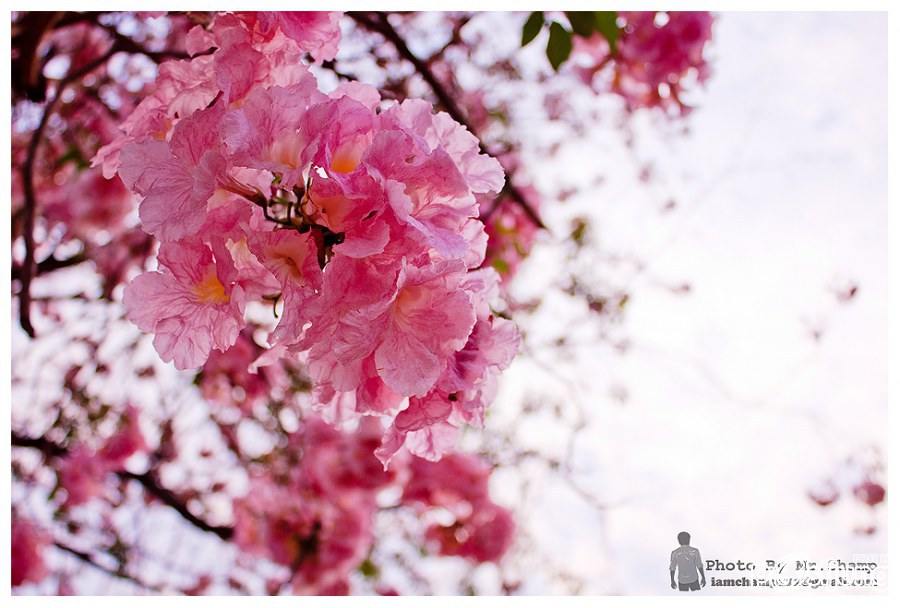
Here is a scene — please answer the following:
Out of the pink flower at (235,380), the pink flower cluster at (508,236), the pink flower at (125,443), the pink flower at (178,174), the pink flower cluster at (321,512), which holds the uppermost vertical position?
the pink flower cluster at (508,236)

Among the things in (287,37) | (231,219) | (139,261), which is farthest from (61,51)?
(231,219)

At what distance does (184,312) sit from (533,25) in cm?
119

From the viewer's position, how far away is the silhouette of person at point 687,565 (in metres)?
1.88

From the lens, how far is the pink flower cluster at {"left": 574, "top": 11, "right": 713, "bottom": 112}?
8.06 feet

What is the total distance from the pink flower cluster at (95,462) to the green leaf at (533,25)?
96.4 inches

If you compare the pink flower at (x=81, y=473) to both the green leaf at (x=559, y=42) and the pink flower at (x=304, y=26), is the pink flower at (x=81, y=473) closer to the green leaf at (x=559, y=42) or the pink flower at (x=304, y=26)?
the green leaf at (x=559, y=42)

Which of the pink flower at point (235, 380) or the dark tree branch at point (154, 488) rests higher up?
the pink flower at point (235, 380)

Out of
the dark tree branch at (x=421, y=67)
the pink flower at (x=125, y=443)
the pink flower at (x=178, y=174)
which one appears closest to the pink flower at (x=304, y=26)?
the pink flower at (x=178, y=174)

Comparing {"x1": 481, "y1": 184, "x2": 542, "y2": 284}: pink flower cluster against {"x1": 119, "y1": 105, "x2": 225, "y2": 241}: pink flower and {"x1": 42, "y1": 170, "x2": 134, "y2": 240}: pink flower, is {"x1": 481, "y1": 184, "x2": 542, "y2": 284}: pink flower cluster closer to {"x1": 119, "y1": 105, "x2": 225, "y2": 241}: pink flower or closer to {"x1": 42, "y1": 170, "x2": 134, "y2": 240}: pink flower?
{"x1": 42, "y1": 170, "x2": 134, "y2": 240}: pink flower

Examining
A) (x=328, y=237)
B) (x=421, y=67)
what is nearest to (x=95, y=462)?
(x=421, y=67)

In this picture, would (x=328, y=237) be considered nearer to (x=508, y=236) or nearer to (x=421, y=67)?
(x=421, y=67)

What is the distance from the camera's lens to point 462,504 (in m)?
3.21

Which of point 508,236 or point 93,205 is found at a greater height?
point 93,205

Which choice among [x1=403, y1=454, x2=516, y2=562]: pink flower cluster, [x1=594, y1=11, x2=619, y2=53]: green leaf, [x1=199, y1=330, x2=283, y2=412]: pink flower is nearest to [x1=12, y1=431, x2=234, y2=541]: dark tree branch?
[x1=199, y1=330, x2=283, y2=412]: pink flower
